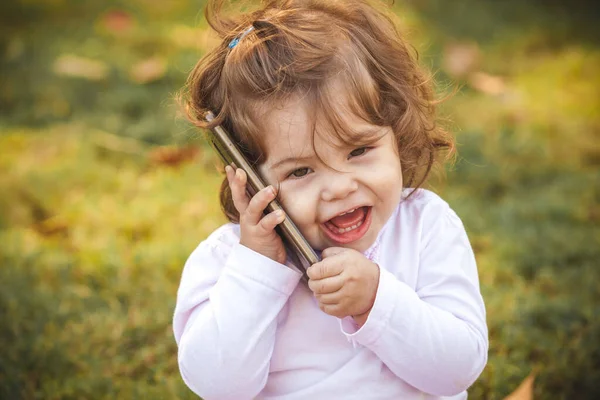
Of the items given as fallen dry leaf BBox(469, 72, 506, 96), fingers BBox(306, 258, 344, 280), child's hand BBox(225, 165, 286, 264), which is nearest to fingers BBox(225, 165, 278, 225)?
child's hand BBox(225, 165, 286, 264)

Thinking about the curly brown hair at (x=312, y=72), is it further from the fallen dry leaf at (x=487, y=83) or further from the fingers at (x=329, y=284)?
the fallen dry leaf at (x=487, y=83)

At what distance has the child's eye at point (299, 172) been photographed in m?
1.50

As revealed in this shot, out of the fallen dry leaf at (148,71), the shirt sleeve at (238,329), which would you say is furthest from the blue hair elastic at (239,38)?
the fallen dry leaf at (148,71)

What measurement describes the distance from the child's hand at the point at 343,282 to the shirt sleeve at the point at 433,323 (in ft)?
0.09

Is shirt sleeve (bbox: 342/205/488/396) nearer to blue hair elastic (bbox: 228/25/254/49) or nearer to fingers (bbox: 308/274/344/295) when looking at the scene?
fingers (bbox: 308/274/344/295)

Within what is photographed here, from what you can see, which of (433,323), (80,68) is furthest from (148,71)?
(433,323)

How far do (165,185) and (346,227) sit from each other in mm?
1819

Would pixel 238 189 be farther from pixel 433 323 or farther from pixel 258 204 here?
pixel 433 323

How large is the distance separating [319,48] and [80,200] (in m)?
1.92

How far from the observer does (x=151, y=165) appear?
3.42 meters

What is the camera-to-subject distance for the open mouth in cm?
154

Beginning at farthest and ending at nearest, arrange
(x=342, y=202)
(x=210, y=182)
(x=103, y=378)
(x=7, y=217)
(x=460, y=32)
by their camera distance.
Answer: (x=460, y=32), (x=210, y=182), (x=7, y=217), (x=103, y=378), (x=342, y=202)

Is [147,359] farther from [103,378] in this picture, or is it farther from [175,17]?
[175,17]

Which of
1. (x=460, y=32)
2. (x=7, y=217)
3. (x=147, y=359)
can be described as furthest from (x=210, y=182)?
(x=460, y=32)
